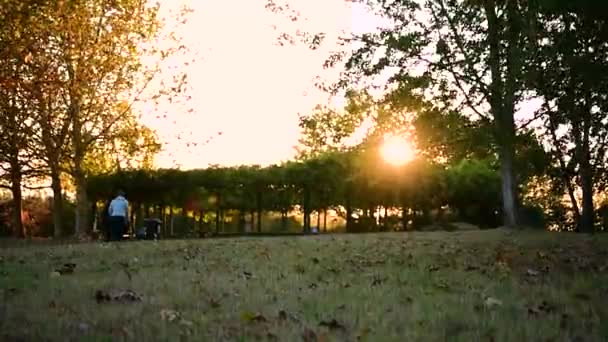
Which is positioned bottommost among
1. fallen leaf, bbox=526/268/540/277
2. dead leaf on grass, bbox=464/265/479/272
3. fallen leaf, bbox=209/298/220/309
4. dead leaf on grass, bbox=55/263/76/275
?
fallen leaf, bbox=209/298/220/309

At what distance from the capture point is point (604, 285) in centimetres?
873

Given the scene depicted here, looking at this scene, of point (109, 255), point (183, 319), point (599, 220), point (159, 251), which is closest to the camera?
point (183, 319)

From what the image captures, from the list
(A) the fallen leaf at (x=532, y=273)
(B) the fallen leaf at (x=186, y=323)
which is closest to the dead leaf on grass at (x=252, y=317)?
(B) the fallen leaf at (x=186, y=323)

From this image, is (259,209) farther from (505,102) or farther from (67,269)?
(67,269)

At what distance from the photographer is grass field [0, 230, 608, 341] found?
5707 mm

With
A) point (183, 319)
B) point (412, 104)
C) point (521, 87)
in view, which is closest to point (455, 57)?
point (412, 104)

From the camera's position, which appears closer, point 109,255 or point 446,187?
point 109,255

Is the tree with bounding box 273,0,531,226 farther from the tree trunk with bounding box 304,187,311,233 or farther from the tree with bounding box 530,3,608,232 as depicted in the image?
the tree trunk with bounding box 304,187,311,233

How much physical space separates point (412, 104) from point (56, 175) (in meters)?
18.9

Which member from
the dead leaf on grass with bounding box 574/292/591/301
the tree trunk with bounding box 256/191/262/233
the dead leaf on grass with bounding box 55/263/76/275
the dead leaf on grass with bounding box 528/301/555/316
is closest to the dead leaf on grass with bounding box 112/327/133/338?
the dead leaf on grass with bounding box 528/301/555/316

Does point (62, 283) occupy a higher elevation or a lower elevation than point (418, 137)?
lower

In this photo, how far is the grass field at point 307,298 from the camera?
5707 millimetres

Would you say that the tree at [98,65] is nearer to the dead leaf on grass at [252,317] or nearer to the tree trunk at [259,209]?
the tree trunk at [259,209]

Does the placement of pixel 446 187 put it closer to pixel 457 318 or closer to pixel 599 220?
pixel 599 220
